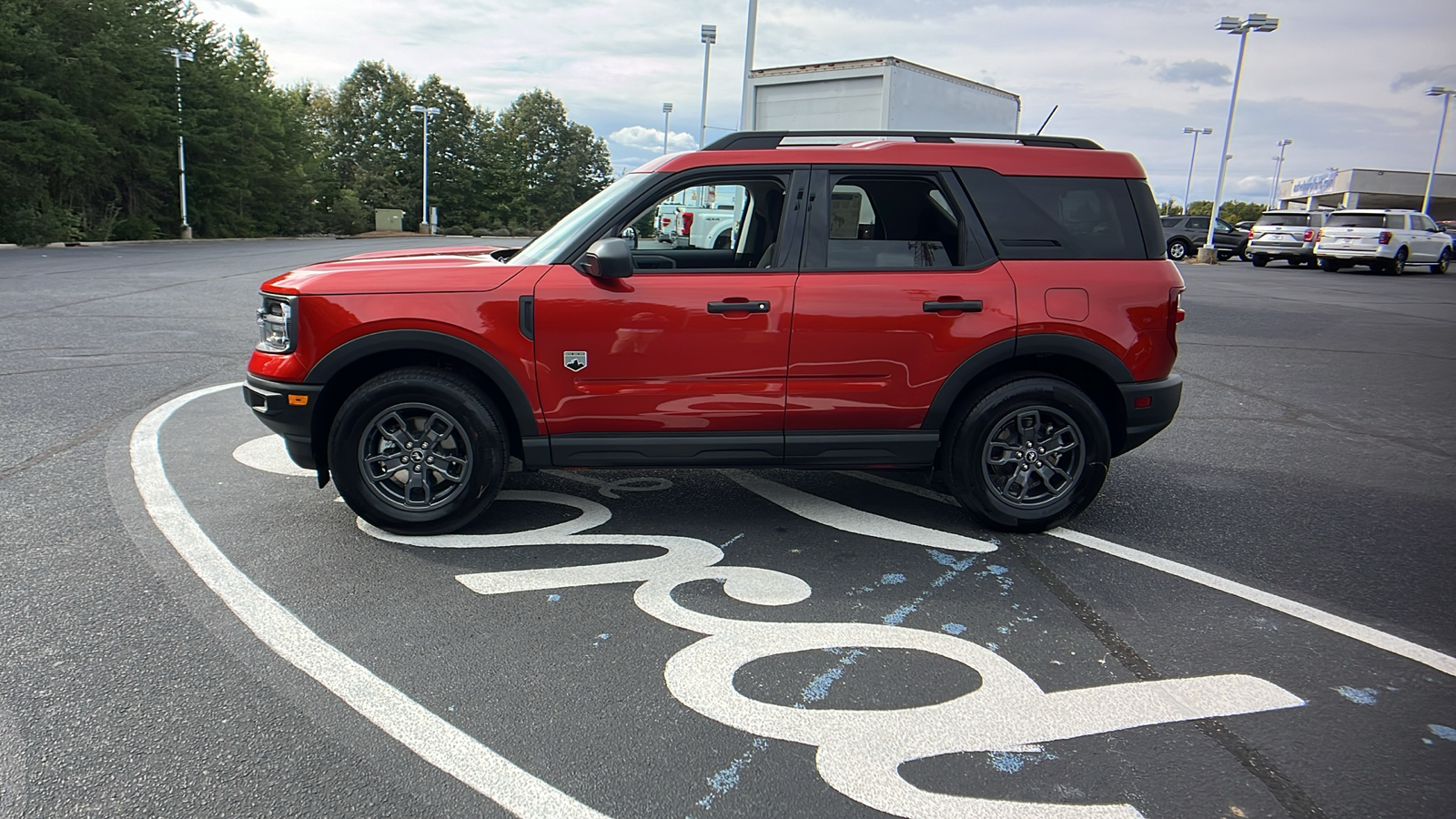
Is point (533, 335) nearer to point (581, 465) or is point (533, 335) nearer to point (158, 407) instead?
point (581, 465)

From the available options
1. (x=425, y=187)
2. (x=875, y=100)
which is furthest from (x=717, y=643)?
(x=425, y=187)

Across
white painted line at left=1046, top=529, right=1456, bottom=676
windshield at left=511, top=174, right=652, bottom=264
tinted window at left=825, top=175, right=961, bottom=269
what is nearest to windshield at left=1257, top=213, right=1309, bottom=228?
white painted line at left=1046, top=529, right=1456, bottom=676

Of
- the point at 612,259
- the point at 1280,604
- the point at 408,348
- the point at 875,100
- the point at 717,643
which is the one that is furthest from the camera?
the point at 875,100

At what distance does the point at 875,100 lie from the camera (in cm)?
1160

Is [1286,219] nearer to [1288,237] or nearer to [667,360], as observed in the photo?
[1288,237]

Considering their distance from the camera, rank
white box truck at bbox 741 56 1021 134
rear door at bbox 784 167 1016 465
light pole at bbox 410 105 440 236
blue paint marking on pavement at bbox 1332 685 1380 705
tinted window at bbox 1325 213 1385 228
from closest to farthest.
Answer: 1. blue paint marking on pavement at bbox 1332 685 1380 705
2. rear door at bbox 784 167 1016 465
3. white box truck at bbox 741 56 1021 134
4. tinted window at bbox 1325 213 1385 228
5. light pole at bbox 410 105 440 236

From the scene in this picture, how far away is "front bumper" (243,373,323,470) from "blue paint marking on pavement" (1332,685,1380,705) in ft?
14.1

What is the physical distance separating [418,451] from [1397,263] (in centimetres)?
3252

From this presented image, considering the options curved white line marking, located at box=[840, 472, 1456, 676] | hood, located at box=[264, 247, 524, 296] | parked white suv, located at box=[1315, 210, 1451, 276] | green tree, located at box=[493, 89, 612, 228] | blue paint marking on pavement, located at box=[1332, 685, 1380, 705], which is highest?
green tree, located at box=[493, 89, 612, 228]

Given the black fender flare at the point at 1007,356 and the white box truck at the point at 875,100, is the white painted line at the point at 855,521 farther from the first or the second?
the white box truck at the point at 875,100

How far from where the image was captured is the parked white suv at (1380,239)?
27422 millimetres

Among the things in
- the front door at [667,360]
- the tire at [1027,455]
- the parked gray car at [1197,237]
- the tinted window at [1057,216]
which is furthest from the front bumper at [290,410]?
the parked gray car at [1197,237]

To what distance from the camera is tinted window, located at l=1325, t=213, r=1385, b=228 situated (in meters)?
27.8

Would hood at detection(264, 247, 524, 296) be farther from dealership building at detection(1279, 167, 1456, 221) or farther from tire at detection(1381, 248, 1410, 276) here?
dealership building at detection(1279, 167, 1456, 221)
